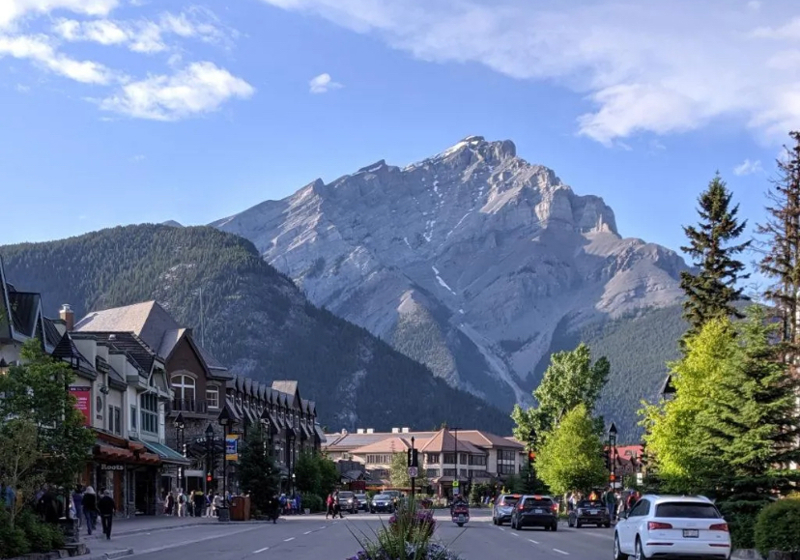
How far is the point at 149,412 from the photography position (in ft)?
234

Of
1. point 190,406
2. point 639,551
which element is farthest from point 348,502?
point 639,551

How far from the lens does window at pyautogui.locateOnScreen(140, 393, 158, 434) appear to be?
6944cm

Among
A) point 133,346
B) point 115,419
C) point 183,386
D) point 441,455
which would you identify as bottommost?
point 441,455

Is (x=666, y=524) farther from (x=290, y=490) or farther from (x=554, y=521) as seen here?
(x=290, y=490)

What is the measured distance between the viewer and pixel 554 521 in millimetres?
49000

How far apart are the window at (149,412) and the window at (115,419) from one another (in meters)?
5.71

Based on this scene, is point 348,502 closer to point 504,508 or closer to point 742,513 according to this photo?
point 504,508

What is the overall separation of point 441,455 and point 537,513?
12778cm

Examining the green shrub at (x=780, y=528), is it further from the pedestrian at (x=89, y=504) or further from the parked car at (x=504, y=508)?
the parked car at (x=504, y=508)

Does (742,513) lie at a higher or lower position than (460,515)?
higher

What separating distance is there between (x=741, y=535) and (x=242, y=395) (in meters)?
73.9

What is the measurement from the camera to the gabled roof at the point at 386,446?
17900 centimetres

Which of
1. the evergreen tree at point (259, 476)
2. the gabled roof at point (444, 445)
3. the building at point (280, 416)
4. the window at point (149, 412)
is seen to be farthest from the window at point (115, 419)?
the gabled roof at point (444, 445)

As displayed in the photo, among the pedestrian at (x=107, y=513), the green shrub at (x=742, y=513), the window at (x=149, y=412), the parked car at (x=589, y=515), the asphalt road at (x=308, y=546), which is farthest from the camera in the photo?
the window at (x=149, y=412)
